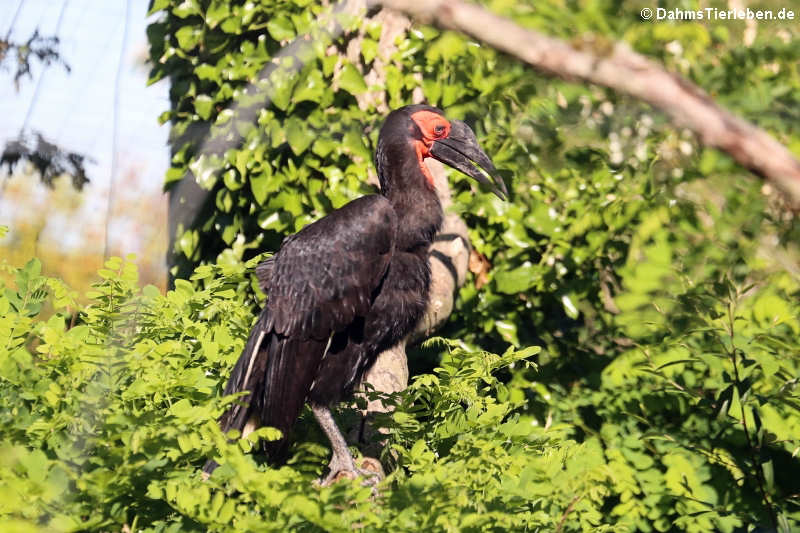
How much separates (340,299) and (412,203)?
23.8 inches

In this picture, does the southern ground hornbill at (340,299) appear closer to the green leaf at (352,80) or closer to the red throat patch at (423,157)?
the red throat patch at (423,157)

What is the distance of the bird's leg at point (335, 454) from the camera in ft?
11.2

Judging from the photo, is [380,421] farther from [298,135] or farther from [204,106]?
[204,106]

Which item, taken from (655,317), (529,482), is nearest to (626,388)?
(655,317)

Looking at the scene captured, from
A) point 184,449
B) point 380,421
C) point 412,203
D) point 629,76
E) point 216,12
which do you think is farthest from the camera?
point 216,12

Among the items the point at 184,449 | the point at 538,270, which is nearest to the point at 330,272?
the point at 184,449

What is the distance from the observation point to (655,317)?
9.77 ft

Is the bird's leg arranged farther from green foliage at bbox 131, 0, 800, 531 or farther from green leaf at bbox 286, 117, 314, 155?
green leaf at bbox 286, 117, 314, 155

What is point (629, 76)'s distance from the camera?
134 centimetres

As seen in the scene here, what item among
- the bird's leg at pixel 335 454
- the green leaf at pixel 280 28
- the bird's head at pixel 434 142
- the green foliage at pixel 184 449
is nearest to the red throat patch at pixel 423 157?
the bird's head at pixel 434 142

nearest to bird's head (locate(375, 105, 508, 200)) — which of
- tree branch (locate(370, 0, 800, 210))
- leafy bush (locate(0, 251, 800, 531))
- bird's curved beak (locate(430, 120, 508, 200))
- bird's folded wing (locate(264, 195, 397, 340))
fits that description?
bird's curved beak (locate(430, 120, 508, 200))

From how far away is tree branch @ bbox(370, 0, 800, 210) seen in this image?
1.32 m

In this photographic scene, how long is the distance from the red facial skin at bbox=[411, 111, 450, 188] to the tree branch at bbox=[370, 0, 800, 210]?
2.56m

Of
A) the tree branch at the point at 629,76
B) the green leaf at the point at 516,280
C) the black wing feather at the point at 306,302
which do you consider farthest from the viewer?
the green leaf at the point at 516,280
